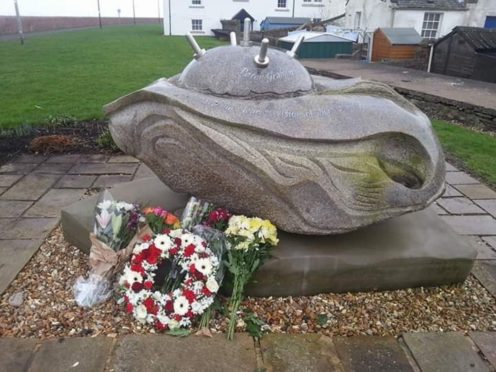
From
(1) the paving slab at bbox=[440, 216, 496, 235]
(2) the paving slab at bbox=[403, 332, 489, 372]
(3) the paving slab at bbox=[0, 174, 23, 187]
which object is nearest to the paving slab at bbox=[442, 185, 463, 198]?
(1) the paving slab at bbox=[440, 216, 496, 235]

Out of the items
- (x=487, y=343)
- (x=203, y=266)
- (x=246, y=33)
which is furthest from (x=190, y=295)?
(x=246, y=33)

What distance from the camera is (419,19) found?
76.3ft

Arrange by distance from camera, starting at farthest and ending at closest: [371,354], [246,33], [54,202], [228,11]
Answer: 1. [228,11]
2. [54,202]
3. [246,33]
4. [371,354]

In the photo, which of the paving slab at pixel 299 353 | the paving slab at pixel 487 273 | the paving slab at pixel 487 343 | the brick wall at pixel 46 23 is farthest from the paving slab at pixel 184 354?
the brick wall at pixel 46 23

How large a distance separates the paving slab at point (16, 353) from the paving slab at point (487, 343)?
9.23 ft

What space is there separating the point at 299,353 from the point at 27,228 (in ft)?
9.53

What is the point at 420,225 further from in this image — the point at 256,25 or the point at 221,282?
the point at 256,25

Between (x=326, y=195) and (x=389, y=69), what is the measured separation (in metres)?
14.2

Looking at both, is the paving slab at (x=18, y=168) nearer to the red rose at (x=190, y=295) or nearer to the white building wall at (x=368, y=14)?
the red rose at (x=190, y=295)

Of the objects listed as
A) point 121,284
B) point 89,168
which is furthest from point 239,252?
point 89,168

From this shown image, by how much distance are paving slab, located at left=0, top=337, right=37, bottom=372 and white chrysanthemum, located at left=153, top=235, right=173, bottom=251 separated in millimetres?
959

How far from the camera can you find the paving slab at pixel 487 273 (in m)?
3.63

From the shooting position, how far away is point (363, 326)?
3125 millimetres

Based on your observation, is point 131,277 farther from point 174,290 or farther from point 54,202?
point 54,202
